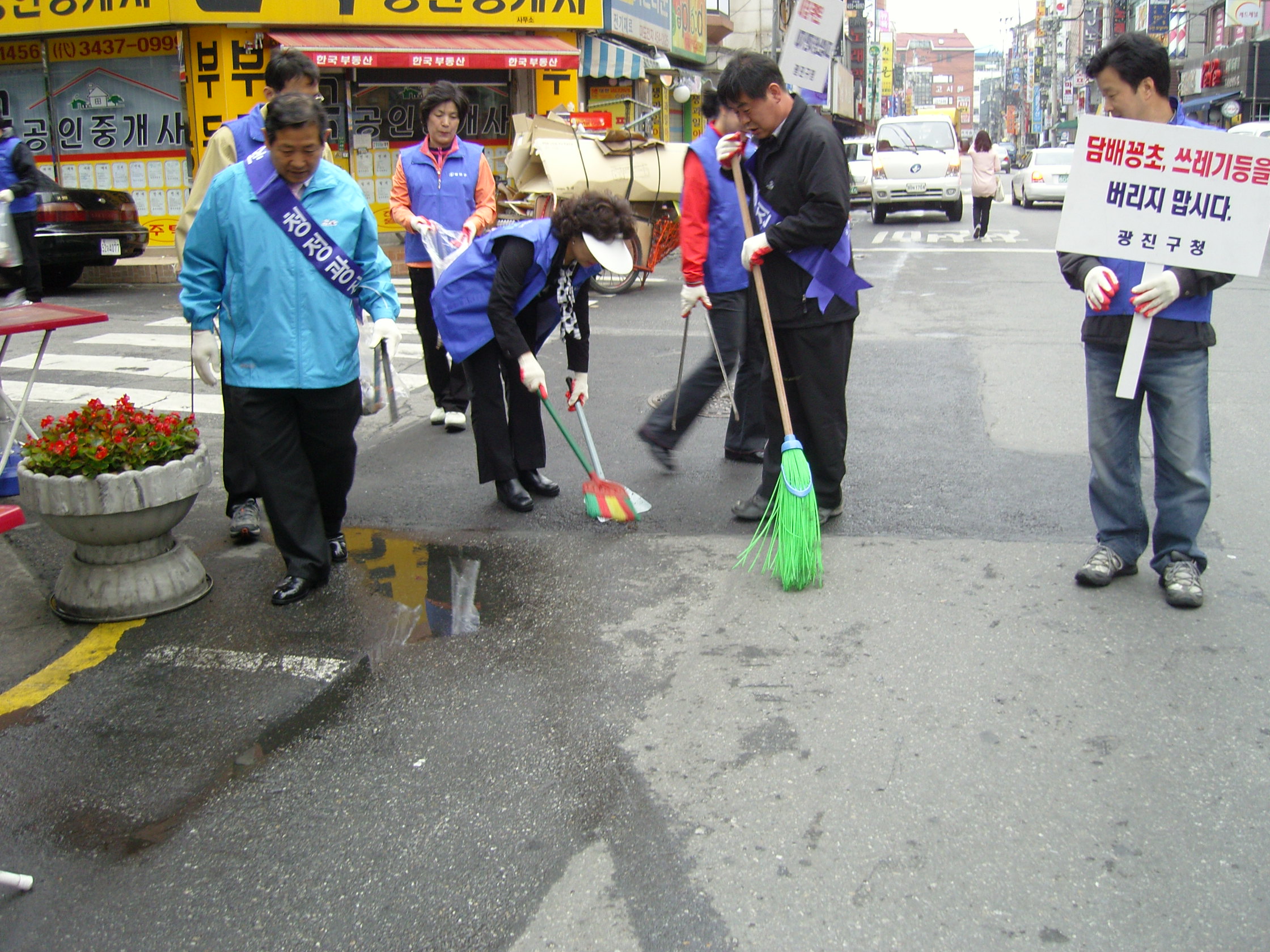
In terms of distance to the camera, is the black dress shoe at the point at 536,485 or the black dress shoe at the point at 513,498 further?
the black dress shoe at the point at 536,485

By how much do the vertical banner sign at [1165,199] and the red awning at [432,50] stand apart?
13302 mm

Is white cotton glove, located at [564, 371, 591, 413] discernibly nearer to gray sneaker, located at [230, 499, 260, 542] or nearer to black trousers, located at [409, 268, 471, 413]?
black trousers, located at [409, 268, 471, 413]

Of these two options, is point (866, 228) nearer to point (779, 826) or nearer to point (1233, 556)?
point (1233, 556)

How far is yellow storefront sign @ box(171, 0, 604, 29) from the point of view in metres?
15.4

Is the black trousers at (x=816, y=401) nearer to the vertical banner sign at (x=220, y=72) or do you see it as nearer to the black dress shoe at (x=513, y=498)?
the black dress shoe at (x=513, y=498)

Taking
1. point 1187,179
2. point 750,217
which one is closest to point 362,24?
point 750,217

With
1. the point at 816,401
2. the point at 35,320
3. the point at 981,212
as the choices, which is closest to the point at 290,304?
the point at 35,320

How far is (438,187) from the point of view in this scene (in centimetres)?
615

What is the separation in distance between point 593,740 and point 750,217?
2.64 meters

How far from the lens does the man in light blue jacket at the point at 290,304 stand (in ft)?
12.7

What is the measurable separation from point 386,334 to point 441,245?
1.94 metres

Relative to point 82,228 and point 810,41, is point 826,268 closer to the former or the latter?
point 810,41

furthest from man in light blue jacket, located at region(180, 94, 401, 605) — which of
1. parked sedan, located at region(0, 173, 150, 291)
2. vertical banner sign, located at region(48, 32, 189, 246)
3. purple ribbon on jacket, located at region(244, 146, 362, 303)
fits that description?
vertical banner sign, located at region(48, 32, 189, 246)

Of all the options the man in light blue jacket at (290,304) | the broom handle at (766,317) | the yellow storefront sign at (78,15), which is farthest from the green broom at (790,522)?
the yellow storefront sign at (78,15)
